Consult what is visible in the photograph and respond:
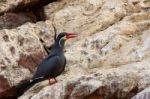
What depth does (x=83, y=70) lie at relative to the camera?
11.0 meters

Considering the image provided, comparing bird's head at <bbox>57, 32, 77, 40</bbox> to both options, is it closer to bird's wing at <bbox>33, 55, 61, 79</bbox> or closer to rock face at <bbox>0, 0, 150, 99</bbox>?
rock face at <bbox>0, 0, 150, 99</bbox>

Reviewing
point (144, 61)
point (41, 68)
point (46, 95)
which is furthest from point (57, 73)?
point (144, 61)

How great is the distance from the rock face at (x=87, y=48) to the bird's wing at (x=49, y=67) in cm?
20

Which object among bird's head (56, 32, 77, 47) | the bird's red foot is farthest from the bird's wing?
bird's head (56, 32, 77, 47)

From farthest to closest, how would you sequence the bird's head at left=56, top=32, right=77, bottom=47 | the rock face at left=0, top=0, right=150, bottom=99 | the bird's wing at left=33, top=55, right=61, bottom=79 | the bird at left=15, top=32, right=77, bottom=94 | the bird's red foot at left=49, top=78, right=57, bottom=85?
the bird's head at left=56, top=32, right=77, bottom=47
the bird's wing at left=33, top=55, right=61, bottom=79
the bird at left=15, top=32, right=77, bottom=94
the bird's red foot at left=49, top=78, right=57, bottom=85
the rock face at left=0, top=0, right=150, bottom=99

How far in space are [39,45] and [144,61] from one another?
2628 mm

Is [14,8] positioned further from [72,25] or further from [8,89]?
[8,89]

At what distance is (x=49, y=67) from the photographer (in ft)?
37.3

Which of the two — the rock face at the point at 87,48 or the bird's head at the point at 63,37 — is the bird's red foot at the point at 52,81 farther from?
the bird's head at the point at 63,37

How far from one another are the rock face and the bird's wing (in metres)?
0.20

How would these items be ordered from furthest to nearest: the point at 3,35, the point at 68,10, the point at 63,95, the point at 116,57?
1. the point at 68,10
2. the point at 3,35
3. the point at 116,57
4. the point at 63,95

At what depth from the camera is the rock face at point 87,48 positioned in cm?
977

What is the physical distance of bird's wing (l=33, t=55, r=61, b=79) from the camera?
1123cm

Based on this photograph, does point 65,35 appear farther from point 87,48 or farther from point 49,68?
point 49,68
